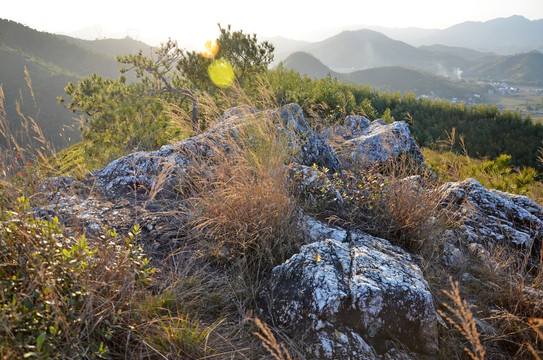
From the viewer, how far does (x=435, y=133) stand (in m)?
20.6

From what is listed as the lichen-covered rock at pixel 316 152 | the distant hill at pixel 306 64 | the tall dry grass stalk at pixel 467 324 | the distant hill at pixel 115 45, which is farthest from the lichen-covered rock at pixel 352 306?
the distant hill at pixel 306 64

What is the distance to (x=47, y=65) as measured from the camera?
188 ft

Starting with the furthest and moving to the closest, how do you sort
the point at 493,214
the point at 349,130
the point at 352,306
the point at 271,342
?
1. the point at 349,130
2. the point at 493,214
3. the point at 352,306
4. the point at 271,342

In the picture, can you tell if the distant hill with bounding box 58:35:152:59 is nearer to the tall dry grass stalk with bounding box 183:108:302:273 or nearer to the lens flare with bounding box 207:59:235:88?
the lens flare with bounding box 207:59:235:88

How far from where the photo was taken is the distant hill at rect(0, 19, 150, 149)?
43.9m

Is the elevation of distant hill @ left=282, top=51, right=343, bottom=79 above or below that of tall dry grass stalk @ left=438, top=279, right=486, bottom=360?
above

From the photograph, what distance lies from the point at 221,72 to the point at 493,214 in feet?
36.2

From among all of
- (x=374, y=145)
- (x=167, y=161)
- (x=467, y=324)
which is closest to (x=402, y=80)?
(x=374, y=145)

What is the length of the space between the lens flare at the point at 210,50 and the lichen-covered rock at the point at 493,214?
11257mm

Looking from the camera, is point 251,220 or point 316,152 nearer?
point 251,220

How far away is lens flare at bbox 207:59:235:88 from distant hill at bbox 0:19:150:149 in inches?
1217

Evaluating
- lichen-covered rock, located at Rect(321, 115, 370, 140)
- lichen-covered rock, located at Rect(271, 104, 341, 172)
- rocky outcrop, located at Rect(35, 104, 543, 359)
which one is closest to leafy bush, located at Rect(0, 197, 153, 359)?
rocky outcrop, located at Rect(35, 104, 543, 359)

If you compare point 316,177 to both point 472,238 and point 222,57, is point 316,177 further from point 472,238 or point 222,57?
point 222,57

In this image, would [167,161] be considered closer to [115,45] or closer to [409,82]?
[115,45]
